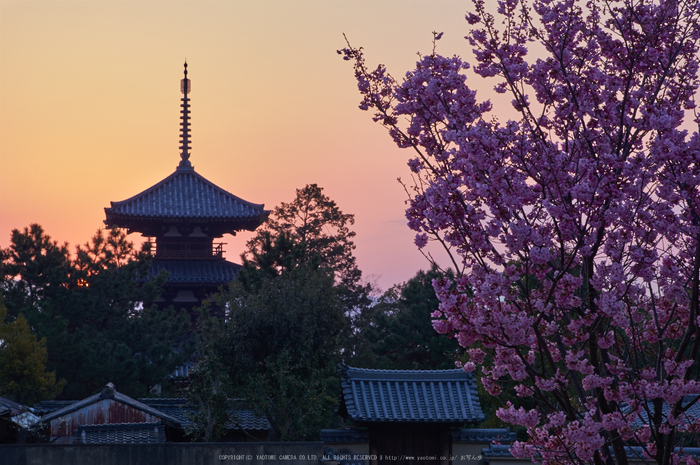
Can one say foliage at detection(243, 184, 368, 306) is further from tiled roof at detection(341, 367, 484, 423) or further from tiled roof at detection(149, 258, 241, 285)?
tiled roof at detection(341, 367, 484, 423)

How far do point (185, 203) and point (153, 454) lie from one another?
1140 inches

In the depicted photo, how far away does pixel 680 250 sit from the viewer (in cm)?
741

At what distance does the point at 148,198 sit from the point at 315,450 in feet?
95.8

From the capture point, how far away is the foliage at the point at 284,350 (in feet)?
66.4

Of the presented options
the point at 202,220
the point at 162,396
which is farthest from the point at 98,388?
the point at 202,220

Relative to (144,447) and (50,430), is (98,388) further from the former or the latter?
(144,447)

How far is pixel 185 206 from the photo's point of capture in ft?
136

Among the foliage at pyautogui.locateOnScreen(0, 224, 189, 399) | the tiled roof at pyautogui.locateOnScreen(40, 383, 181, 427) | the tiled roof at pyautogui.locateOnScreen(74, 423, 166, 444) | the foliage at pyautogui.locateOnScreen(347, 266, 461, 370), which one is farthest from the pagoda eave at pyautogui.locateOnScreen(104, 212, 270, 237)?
the tiled roof at pyautogui.locateOnScreen(74, 423, 166, 444)

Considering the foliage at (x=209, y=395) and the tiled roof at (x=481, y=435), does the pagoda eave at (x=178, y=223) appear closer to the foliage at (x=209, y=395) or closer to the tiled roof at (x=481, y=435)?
the foliage at (x=209, y=395)

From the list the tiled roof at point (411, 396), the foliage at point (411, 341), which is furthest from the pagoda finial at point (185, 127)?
the tiled roof at point (411, 396)

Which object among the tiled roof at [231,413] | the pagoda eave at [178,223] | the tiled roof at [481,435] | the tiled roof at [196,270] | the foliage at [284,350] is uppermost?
the pagoda eave at [178,223]

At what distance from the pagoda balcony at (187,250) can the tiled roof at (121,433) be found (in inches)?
760

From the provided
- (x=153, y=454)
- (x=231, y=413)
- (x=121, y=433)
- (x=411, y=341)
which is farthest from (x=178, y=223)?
(x=153, y=454)

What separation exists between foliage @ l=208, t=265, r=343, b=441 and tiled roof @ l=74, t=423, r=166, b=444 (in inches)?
113
